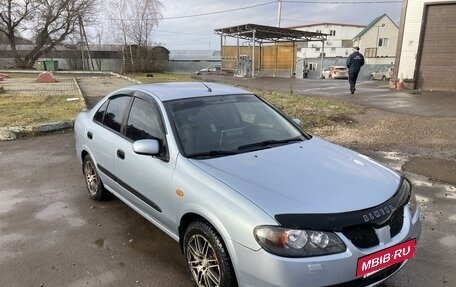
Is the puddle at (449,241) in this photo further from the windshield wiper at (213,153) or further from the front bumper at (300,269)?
the windshield wiper at (213,153)

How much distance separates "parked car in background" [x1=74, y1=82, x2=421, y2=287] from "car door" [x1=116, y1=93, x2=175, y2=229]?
0.01m

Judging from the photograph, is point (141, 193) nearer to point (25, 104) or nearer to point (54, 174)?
point (54, 174)

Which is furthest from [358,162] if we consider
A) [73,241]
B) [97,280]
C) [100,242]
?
[73,241]

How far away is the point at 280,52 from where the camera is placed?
1278 inches

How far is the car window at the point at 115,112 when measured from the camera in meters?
4.17

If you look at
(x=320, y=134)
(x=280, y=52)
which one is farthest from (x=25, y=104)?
(x=280, y=52)

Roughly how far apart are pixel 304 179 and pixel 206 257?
90cm

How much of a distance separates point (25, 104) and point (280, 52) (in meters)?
23.9

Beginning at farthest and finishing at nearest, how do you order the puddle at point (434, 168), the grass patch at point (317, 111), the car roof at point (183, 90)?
the grass patch at point (317, 111)
the puddle at point (434, 168)
the car roof at point (183, 90)

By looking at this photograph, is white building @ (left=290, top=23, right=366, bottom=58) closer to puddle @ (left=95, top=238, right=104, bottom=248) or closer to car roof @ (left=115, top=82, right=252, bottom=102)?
car roof @ (left=115, top=82, right=252, bottom=102)

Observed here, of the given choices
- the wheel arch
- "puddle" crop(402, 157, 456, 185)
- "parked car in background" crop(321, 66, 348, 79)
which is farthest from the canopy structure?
the wheel arch

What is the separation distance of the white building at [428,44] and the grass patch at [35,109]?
13128mm

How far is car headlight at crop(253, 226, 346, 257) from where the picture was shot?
91.1 inches

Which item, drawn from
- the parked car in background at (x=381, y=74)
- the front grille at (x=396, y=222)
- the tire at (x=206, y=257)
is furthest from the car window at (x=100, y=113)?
the parked car in background at (x=381, y=74)
